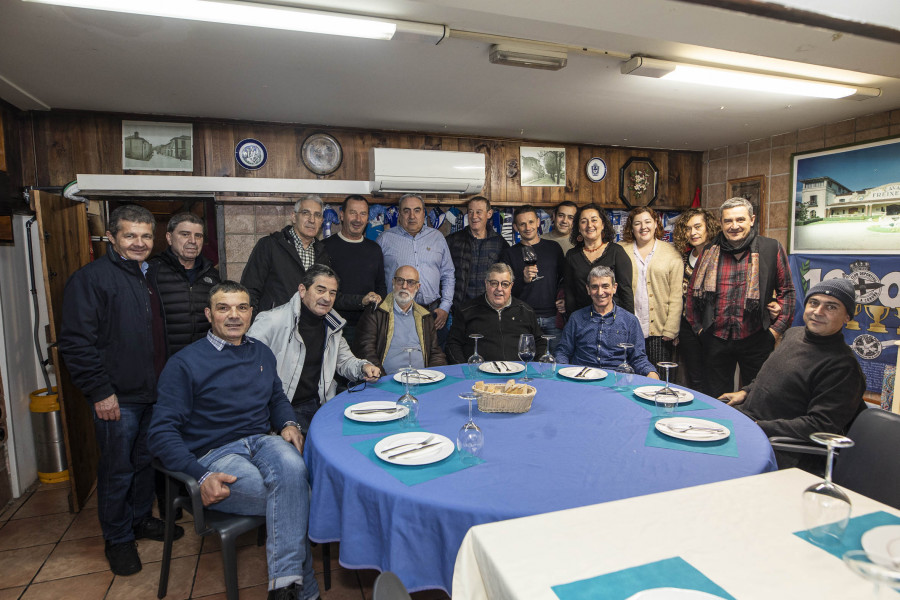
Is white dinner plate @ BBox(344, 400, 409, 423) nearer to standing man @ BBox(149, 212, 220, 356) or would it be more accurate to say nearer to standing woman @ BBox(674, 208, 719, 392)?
standing man @ BBox(149, 212, 220, 356)

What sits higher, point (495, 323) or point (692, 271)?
point (692, 271)

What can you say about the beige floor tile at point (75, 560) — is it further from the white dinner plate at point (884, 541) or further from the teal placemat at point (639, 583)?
the white dinner plate at point (884, 541)

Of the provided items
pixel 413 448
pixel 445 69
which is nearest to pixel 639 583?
pixel 413 448

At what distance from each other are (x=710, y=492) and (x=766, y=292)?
271 centimetres

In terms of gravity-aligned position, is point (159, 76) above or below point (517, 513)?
above

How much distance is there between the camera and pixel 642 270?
394 cm

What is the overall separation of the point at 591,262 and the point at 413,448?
261 cm

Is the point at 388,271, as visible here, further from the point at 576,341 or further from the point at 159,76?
the point at 159,76

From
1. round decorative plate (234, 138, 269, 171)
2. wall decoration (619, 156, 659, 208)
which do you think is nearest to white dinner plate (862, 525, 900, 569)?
round decorative plate (234, 138, 269, 171)

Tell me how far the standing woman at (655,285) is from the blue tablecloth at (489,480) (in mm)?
1899

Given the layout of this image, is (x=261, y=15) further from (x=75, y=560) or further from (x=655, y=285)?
(x=655, y=285)

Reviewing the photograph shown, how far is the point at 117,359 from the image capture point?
2.54 metres

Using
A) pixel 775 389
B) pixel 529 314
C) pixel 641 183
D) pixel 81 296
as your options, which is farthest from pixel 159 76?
pixel 641 183

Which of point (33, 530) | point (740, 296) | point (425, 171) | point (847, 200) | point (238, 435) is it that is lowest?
point (33, 530)
